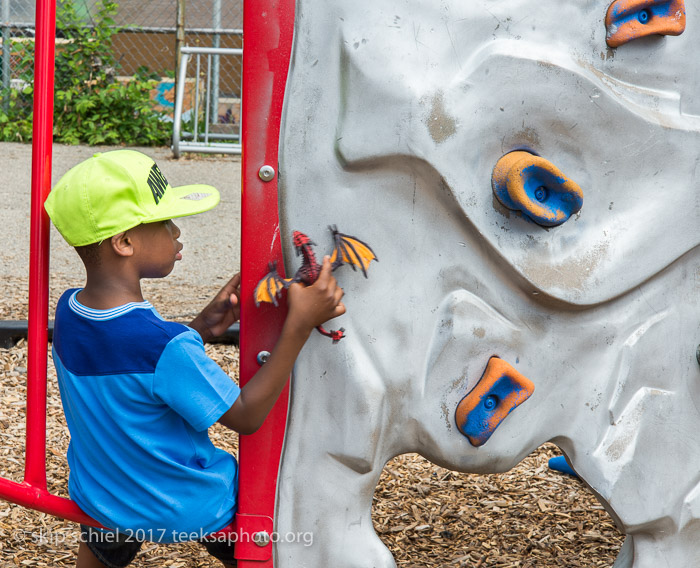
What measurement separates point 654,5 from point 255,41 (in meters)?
0.68

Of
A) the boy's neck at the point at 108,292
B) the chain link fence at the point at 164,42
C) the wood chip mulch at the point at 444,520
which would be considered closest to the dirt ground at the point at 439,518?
the wood chip mulch at the point at 444,520

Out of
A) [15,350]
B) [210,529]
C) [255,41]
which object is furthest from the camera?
[15,350]

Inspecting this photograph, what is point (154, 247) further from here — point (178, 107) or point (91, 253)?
point (178, 107)

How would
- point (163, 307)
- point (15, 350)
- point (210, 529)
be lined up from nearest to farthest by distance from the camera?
point (210, 529)
point (15, 350)
point (163, 307)

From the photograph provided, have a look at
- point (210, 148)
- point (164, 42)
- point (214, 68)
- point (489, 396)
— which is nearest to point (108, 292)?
point (489, 396)

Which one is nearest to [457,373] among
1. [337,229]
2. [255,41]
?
[337,229]

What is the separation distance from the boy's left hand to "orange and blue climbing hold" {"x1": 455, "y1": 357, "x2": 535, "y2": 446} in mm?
488

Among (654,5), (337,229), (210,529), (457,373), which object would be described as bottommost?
(210,529)

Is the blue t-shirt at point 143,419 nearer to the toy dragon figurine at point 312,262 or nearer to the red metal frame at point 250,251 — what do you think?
the red metal frame at point 250,251

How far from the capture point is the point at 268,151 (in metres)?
1.45

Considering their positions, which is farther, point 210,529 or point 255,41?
point 210,529

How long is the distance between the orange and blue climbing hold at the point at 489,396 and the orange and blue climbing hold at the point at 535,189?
0.90 feet

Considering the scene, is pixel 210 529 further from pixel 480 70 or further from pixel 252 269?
pixel 480 70

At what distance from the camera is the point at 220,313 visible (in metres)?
1.67
